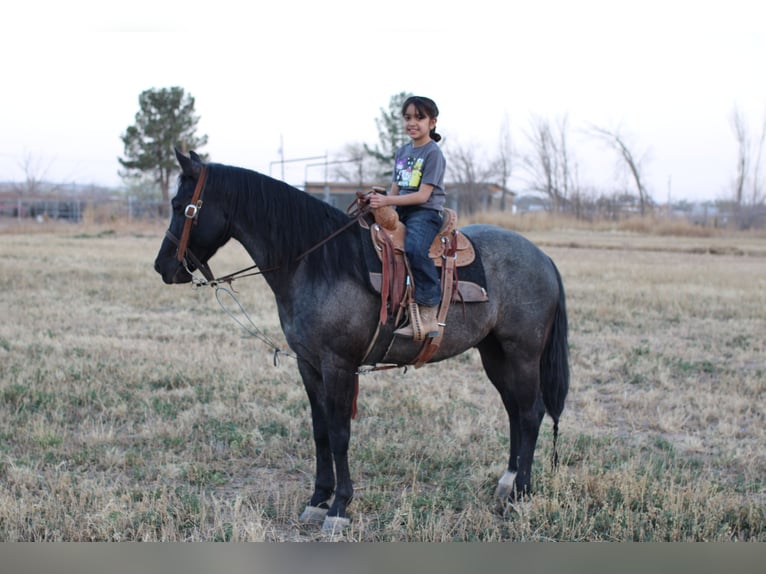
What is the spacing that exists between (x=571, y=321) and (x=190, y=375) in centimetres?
A: 669

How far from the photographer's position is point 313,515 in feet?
14.7

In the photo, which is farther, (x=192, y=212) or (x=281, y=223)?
(x=281, y=223)

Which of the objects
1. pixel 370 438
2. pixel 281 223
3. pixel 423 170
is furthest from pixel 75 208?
pixel 423 170

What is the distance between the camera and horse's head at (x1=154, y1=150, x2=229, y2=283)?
4242mm

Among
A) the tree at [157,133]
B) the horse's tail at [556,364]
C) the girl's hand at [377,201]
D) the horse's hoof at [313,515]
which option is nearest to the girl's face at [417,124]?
the girl's hand at [377,201]

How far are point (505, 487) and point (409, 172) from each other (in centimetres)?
246

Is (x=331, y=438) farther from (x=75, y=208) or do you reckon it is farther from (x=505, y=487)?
(x=75, y=208)

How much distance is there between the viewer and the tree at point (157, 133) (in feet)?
163

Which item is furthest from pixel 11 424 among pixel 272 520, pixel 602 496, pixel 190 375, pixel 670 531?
pixel 670 531

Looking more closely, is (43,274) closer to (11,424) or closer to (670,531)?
(11,424)

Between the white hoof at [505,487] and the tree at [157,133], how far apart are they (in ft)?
158

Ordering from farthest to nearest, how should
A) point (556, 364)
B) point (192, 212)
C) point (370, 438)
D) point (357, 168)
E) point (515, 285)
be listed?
point (357, 168)
point (370, 438)
point (556, 364)
point (515, 285)
point (192, 212)

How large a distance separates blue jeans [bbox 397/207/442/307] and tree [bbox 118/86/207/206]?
48062mm

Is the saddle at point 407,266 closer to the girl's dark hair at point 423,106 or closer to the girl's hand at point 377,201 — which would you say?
the girl's hand at point 377,201
